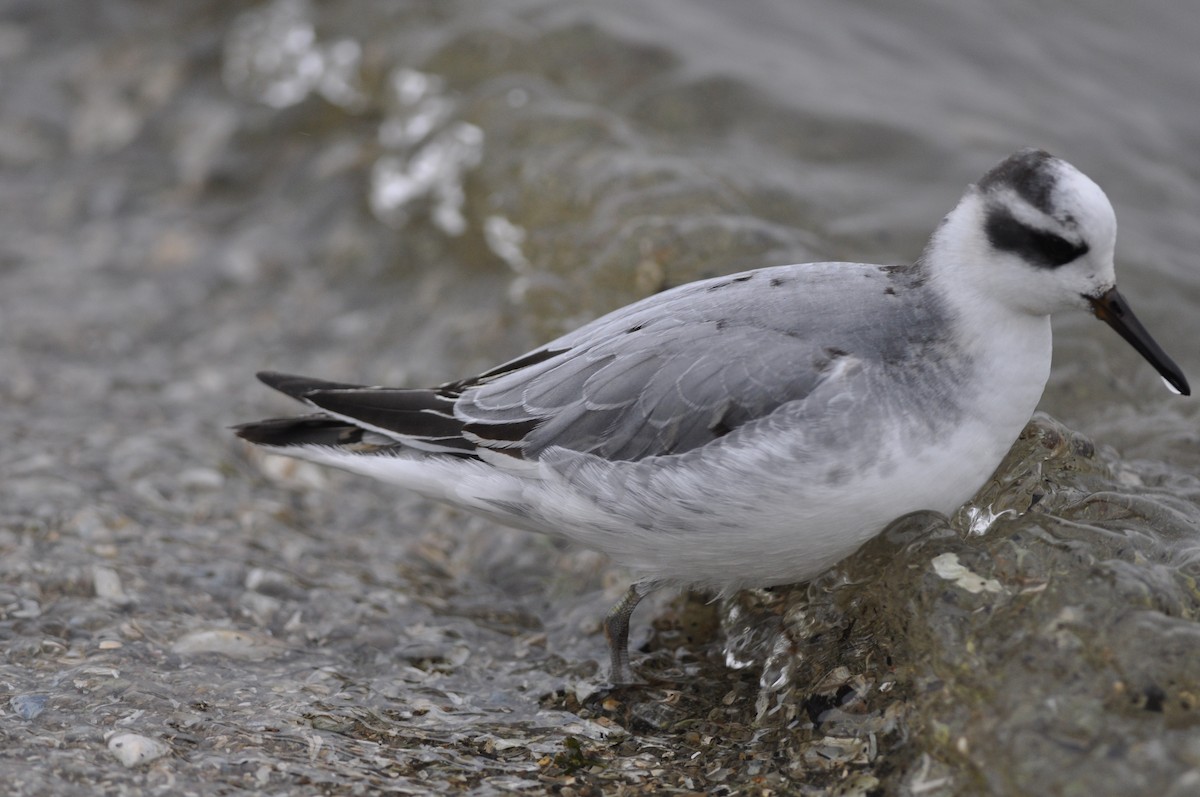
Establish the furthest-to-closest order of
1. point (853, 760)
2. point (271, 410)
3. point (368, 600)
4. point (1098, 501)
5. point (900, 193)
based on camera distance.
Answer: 1. point (900, 193)
2. point (271, 410)
3. point (368, 600)
4. point (1098, 501)
5. point (853, 760)

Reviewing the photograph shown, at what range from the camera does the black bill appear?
168 inches

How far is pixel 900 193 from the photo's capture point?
8141mm

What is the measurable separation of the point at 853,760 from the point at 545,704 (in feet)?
4.15

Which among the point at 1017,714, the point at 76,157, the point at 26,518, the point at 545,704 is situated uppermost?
the point at 76,157

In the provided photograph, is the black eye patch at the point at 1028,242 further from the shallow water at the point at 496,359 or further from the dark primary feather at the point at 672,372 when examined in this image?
the shallow water at the point at 496,359

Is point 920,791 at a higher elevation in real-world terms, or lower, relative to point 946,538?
lower

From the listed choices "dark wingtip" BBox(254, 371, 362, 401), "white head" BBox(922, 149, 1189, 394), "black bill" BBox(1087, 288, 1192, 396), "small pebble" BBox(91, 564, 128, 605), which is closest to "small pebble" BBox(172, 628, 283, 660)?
"small pebble" BBox(91, 564, 128, 605)

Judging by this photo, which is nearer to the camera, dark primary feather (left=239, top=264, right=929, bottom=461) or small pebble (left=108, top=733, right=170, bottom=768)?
small pebble (left=108, top=733, right=170, bottom=768)

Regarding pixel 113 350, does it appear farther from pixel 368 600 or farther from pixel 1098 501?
pixel 1098 501

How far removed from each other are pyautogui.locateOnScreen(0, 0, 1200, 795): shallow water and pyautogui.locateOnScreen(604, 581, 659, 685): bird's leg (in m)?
0.10

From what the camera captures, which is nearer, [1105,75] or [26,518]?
[26,518]

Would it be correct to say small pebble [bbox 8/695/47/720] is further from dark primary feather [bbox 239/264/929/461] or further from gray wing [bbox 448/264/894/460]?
gray wing [bbox 448/264/894/460]

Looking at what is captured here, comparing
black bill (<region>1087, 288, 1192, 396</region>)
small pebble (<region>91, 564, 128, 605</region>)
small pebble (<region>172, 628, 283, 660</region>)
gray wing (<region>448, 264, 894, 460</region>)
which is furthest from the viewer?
small pebble (<region>91, 564, 128, 605</region>)

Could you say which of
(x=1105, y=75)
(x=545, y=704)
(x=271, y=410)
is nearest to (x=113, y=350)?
(x=271, y=410)
